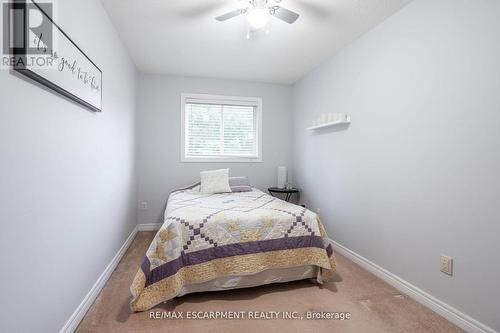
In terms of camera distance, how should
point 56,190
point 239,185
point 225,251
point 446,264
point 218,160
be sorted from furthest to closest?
1. point 218,160
2. point 239,185
3. point 225,251
4. point 446,264
5. point 56,190

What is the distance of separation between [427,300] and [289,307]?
1.04 meters

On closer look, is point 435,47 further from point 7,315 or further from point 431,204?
point 7,315

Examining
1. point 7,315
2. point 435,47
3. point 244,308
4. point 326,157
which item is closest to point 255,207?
point 244,308

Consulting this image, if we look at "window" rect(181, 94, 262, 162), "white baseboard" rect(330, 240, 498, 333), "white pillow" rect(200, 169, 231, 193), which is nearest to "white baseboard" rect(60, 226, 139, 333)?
"white pillow" rect(200, 169, 231, 193)

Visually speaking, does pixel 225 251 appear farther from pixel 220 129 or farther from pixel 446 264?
pixel 220 129

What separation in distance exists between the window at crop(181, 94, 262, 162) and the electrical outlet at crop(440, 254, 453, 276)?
2.74 meters

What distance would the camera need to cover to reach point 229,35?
250cm

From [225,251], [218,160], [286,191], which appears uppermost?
[218,160]

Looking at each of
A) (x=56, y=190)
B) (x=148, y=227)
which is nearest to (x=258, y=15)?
(x=56, y=190)

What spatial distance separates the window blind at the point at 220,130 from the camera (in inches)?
151

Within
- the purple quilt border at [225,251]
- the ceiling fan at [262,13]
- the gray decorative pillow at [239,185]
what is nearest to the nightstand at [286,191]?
the gray decorative pillow at [239,185]

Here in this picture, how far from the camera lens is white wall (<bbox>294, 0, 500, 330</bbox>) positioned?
147 centimetres

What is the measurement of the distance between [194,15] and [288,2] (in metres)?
0.84

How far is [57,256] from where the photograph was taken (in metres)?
1.32
